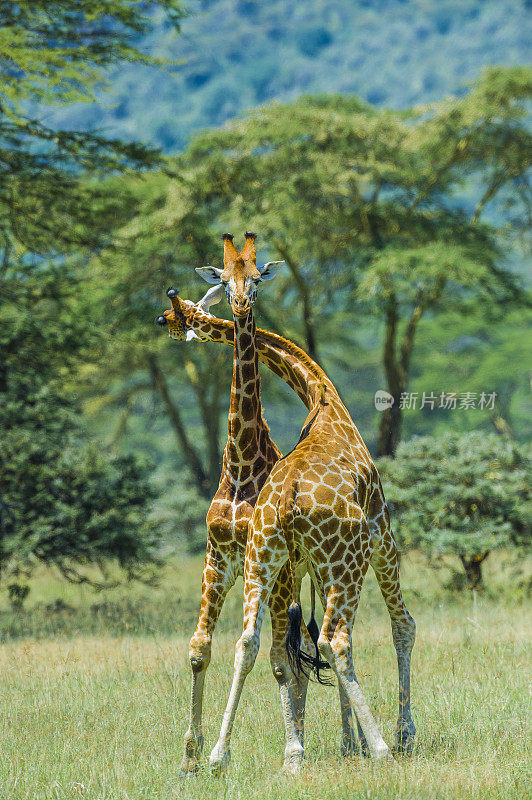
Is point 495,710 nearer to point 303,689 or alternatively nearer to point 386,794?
point 303,689

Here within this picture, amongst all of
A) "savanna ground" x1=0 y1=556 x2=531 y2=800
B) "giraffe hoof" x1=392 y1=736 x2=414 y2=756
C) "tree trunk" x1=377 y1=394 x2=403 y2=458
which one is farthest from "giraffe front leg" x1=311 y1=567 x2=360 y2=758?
"tree trunk" x1=377 y1=394 x2=403 y2=458

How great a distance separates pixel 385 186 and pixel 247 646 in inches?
728

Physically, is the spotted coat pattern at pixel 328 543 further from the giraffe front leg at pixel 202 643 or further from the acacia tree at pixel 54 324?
the acacia tree at pixel 54 324

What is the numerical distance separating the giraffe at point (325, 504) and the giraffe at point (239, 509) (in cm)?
29

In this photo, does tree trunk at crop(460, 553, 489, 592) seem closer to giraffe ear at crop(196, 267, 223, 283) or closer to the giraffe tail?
the giraffe tail

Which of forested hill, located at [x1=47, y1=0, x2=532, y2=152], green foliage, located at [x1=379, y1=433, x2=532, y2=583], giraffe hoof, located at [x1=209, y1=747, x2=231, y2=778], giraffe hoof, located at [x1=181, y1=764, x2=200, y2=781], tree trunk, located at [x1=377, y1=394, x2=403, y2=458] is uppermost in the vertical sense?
forested hill, located at [x1=47, y1=0, x2=532, y2=152]

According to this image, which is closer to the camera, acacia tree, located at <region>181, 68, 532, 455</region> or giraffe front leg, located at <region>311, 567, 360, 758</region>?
→ giraffe front leg, located at <region>311, 567, 360, 758</region>

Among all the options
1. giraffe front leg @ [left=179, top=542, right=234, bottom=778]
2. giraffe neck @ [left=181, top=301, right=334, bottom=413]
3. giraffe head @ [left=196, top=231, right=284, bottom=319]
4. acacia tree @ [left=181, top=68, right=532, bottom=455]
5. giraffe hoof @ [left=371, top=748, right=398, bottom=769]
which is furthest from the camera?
acacia tree @ [left=181, top=68, right=532, bottom=455]

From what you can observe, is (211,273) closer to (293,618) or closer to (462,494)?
(293,618)

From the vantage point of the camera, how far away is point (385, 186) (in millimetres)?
22188

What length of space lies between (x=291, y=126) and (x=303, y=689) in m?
15.9

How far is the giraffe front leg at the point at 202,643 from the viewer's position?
18.4 ft

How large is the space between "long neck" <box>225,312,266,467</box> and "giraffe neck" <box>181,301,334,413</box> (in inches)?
10.5

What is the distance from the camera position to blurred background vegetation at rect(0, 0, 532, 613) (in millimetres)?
12305
